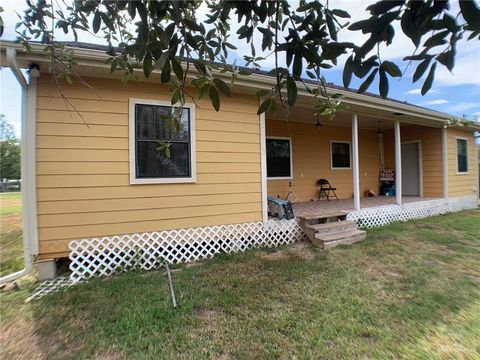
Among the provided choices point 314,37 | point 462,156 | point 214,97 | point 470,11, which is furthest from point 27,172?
point 462,156

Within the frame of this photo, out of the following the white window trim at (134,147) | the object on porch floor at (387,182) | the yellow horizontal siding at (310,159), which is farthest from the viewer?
the object on porch floor at (387,182)

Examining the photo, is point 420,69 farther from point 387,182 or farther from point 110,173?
point 387,182

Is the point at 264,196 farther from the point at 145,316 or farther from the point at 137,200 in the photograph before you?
the point at 145,316

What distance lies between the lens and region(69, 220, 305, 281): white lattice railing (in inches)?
151

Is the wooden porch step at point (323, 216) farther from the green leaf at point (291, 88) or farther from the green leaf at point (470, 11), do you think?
the green leaf at point (470, 11)

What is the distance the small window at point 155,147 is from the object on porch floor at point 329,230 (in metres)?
2.51

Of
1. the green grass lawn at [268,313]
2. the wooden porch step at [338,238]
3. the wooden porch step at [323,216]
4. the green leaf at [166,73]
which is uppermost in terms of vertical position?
the green leaf at [166,73]

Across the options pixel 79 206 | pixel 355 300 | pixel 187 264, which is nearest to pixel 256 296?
pixel 355 300

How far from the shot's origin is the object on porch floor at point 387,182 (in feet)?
32.6

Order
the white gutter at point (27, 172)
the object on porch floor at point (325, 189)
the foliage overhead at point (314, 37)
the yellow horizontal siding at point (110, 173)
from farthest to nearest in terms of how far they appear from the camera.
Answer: the object on porch floor at point (325, 189), the yellow horizontal siding at point (110, 173), the white gutter at point (27, 172), the foliage overhead at point (314, 37)

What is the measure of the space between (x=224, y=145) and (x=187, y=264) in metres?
2.16

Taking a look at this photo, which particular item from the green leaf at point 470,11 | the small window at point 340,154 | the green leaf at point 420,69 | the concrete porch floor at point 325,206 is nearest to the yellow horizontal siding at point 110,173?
the concrete porch floor at point 325,206

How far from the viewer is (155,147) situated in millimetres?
4309

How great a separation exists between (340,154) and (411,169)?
2.86 meters
